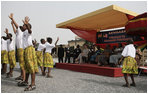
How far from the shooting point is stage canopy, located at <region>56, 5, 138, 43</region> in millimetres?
6582

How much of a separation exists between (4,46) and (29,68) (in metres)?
2.71

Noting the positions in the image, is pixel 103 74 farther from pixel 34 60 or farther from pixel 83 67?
pixel 34 60

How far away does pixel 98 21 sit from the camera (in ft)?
27.4

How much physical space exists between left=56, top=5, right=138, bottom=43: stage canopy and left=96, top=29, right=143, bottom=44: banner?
425 mm

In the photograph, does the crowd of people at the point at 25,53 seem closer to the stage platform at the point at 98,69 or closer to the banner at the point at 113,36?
the stage platform at the point at 98,69

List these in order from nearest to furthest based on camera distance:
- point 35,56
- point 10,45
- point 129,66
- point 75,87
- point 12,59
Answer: point 35,56
point 75,87
point 129,66
point 12,59
point 10,45

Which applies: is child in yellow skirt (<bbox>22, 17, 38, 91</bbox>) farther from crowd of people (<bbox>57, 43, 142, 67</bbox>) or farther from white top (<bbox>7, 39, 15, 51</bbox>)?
crowd of people (<bbox>57, 43, 142, 67</bbox>)

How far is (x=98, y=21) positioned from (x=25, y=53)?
553cm

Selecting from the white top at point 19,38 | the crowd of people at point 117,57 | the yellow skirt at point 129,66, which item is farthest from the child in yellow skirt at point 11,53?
the yellow skirt at point 129,66

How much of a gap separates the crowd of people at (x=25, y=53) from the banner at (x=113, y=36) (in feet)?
13.9

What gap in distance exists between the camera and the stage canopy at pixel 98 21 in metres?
6.58

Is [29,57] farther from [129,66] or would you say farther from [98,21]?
[98,21]

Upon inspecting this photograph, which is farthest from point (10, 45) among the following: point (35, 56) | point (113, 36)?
point (113, 36)

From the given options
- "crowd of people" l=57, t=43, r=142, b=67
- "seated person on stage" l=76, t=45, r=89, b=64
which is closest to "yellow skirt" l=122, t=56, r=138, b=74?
"crowd of people" l=57, t=43, r=142, b=67
